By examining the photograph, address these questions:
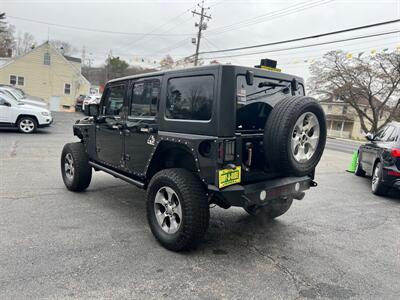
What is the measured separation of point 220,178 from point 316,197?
3806 mm

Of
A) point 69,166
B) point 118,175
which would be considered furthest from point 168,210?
point 69,166

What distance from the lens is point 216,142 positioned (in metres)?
3.10

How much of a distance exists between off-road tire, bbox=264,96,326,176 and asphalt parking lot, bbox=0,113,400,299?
3.39ft

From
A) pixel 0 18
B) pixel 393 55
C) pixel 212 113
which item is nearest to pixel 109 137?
pixel 212 113

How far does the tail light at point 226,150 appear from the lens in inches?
121

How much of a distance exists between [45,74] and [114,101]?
32.0 metres

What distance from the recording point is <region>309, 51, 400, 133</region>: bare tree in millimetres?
31000

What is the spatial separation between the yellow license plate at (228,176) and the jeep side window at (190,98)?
0.57 m

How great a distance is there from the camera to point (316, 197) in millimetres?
6211

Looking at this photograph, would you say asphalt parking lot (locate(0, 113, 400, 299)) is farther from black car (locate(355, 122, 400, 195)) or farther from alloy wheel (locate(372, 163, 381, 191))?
alloy wheel (locate(372, 163, 381, 191))

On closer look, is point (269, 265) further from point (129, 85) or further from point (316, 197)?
point (316, 197)

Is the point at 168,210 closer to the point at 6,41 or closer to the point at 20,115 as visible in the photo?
the point at 20,115

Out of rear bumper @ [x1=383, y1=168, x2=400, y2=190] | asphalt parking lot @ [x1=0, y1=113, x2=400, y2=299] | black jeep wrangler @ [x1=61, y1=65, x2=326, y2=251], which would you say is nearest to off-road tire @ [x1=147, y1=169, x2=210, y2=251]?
black jeep wrangler @ [x1=61, y1=65, x2=326, y2=251]

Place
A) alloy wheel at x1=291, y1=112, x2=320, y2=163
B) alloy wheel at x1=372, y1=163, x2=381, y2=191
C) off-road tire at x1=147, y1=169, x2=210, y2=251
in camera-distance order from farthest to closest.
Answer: alloy wheel at x1=372, y1=163, x2=381, y2=191 < alloy wheel at x1=291, y1=112, x2=320, y2=163 < off-road tire at x1=147, y1=169, x2=210, y2=251
